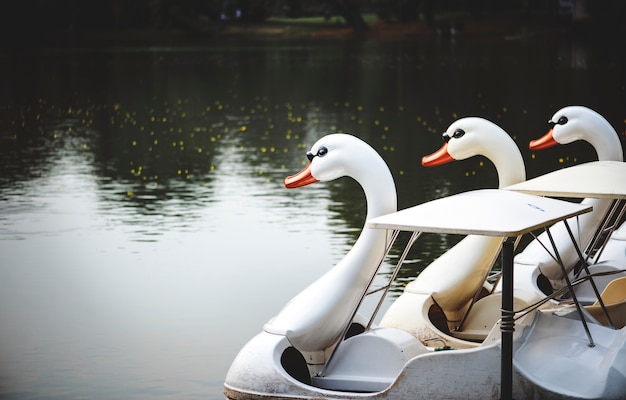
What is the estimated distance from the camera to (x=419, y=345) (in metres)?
8.40

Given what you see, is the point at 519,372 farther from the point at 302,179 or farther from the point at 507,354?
the point at 302,179

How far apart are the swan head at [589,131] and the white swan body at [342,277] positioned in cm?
336

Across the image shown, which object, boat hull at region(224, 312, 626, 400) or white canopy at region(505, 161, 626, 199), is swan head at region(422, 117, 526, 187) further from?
boat hull at region(224, 312, 626, 400)

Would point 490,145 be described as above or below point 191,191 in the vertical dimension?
above

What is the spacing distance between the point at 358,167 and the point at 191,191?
1073 cm

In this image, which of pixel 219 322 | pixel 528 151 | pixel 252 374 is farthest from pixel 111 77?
pixel 252 374

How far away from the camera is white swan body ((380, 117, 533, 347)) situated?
9594mm

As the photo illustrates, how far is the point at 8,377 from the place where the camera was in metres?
10.1

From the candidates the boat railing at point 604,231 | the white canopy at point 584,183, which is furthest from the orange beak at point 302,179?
the boat railing at point 604,231

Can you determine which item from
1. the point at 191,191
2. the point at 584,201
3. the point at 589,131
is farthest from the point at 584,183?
the point at 191,191

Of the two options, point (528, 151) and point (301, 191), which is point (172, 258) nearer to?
point (301, 191)

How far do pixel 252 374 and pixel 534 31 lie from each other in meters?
65.1

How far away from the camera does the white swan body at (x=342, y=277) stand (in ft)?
27.9

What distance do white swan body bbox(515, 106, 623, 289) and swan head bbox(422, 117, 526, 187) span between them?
84 centimetres
